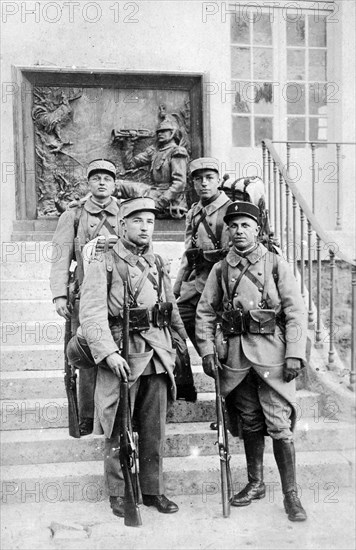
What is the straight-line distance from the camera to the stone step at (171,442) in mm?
4207

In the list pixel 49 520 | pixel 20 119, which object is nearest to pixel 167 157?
pixel 20 119

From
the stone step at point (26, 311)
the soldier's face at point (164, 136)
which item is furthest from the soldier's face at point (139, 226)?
the soldier's face at point (164, 136)

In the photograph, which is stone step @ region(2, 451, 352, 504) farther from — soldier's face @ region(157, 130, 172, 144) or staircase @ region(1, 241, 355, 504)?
soldier's face @ region(157, 130, 172, 144)

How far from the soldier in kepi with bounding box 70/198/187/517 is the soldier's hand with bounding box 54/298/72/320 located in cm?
62

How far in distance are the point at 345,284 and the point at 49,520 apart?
5205 mm

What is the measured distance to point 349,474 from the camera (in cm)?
419

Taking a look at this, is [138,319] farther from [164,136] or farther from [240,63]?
[240,63]

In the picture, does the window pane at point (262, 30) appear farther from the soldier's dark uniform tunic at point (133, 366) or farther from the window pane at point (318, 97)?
the soldier's dark uniform tunic at point (133, 366)

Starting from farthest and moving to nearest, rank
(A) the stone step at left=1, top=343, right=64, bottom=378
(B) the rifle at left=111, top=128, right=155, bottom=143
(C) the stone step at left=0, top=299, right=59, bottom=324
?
(B) the rifle at left=111, top=128, right=155, bottom=143, (C) the stone step at left=0, top=299, right=59, bottom=324, (A) the stone step at left=1, top=343, right=64, bottom=378

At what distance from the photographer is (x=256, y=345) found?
3.76 m

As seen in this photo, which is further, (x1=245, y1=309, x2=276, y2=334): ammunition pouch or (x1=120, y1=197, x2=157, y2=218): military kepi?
(x1=245, y1=309, x2=276, y2=334): ammunition pouch

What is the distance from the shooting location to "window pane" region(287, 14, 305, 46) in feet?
28.3

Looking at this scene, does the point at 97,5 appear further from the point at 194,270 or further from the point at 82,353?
the point at 82,353

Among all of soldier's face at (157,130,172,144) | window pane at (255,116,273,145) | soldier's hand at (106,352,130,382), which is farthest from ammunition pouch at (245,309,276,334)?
window pane at (255,116,273,145)
